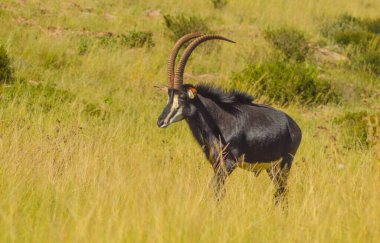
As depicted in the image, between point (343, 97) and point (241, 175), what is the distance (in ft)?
24.1

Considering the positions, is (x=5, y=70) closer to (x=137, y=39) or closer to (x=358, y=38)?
(x=137, y=39)

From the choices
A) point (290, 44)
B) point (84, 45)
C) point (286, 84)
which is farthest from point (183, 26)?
point (286, 84)

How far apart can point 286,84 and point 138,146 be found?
5.59 meters

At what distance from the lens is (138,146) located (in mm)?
7297

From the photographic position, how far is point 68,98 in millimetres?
9523

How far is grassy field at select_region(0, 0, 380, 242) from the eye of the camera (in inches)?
154

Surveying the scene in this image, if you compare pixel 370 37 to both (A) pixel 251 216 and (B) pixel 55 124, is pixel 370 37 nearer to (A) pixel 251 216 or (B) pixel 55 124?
(B) pixel 55 124

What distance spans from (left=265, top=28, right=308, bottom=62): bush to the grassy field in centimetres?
32

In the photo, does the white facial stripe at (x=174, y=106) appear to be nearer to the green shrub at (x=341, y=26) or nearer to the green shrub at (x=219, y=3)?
the green shrub at (x=341, y=26)

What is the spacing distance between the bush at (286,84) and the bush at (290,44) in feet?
8.97

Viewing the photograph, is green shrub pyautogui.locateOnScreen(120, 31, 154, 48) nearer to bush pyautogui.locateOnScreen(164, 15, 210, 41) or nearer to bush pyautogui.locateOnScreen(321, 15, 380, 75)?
bush pyautogui.locateOnScreen(164, 15, 210, 41)

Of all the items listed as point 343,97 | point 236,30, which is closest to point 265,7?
point 236,30

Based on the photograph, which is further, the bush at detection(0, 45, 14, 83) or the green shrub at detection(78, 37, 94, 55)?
the green shrub at detection(78, 37, 94, 55)

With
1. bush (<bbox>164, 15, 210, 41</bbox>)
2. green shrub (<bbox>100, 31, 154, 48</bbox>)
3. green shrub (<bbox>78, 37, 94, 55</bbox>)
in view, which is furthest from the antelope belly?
bush (<bbox>164, 15, 210, 41</bbox>)
